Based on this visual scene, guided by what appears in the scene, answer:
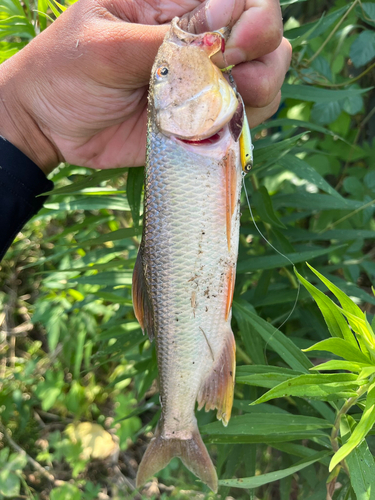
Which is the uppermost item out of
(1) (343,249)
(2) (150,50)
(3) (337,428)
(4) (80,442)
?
(2) (150,50)

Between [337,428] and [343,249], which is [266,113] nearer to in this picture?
[343,249]

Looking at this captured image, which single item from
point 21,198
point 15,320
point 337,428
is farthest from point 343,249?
point 15,320

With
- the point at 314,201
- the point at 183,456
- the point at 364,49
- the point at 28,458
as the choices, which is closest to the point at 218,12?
the point at 314,201

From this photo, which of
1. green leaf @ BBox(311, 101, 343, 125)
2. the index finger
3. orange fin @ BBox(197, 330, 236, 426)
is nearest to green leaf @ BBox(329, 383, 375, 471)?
orange fin @ BBox(197, 330, 236, 426)

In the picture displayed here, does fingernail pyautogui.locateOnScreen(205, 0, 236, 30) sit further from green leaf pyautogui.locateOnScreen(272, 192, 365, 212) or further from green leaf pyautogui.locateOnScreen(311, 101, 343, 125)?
green leaf pyautogui.locateOnScreen(311, 101, 343, 125)

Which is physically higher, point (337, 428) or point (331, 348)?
point (331, 348)

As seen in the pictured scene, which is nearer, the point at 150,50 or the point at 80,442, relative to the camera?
the point at 150,50
